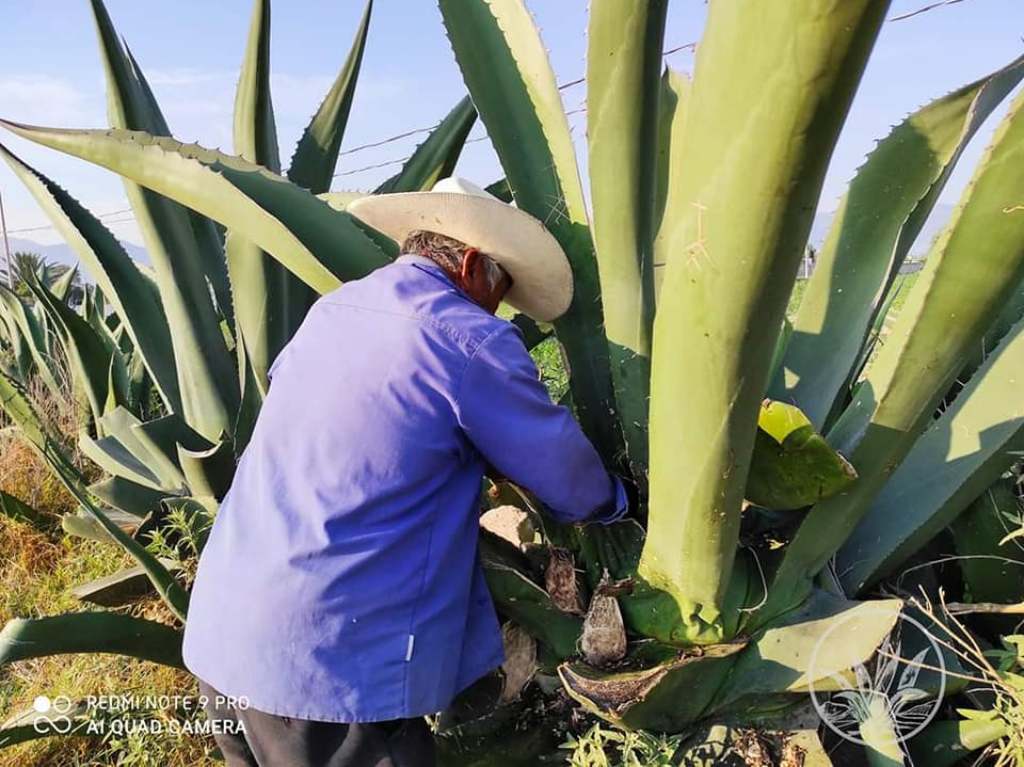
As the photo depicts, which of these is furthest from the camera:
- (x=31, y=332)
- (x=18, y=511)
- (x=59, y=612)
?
(x=31, y=332)

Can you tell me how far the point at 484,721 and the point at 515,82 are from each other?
3.45 feet

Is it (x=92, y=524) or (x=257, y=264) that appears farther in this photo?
(x=92, y=524)

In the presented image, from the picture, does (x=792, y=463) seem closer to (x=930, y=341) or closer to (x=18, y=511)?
(x=930, y=341)

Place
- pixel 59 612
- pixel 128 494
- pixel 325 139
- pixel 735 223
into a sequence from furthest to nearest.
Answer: pixel 59 612
pixel 325 139
pixel 128 494
pixel 735 223

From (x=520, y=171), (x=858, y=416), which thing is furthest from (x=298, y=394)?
(x=858, y=416)

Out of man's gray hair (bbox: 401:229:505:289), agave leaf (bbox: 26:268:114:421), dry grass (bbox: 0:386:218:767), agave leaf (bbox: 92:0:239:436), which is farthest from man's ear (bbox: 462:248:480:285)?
agave leaf (bbox: 26:268:114:421)

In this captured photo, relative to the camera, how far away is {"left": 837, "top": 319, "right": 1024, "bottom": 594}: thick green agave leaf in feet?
4.33

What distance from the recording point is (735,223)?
76cm

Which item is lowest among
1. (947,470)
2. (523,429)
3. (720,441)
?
(947,470)

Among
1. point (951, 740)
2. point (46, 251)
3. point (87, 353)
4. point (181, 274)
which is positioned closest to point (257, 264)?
point (181, 274)

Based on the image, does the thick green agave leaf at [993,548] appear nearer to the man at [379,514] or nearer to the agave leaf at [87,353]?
the man at [379,514]

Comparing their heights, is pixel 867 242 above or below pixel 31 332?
above

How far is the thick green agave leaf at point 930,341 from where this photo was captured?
3.12 ft

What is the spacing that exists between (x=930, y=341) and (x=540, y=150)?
71cm
